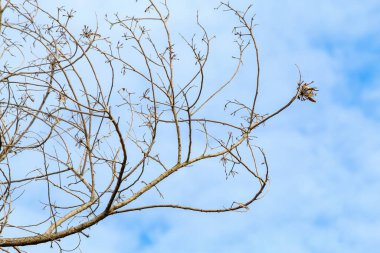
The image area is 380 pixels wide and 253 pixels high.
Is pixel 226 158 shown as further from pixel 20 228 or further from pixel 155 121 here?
pixel 20 228

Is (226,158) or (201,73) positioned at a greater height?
(201,73)

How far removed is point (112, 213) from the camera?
4766 millimetres

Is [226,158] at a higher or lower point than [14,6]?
lower

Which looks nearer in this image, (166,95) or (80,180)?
(166,95)

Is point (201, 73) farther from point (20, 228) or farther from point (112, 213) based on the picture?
point (20, 228)

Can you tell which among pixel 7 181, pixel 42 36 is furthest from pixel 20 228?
pixel 42 36

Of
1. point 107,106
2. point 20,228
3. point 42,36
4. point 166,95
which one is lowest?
point 20,228

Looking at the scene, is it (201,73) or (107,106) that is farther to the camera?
(201,73)

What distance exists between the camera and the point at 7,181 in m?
4.77

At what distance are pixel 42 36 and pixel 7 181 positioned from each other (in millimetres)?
1035

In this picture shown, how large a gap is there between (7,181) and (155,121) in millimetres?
1091

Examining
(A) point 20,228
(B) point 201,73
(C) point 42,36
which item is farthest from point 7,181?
(B) point 201,73

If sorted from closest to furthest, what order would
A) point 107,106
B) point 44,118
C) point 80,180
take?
point 107,106, point 44,118, point 80,180

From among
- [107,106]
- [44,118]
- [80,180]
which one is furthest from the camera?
[80,180]
